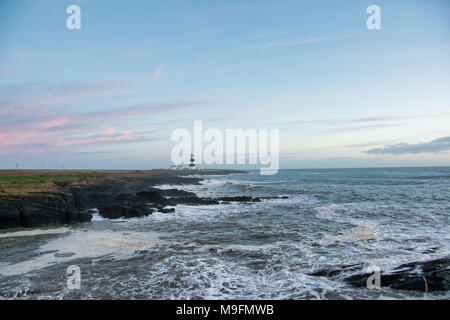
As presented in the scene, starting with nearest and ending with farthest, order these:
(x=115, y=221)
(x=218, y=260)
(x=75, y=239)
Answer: (x=218, y=260), (x=75, y=239), (x=115, y=221)

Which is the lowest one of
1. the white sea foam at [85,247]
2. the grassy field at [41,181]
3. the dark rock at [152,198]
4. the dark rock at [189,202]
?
the dark rock at [189,202]

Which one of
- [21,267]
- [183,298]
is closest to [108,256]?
[21,267]

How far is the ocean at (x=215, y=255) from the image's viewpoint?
8.36 meters

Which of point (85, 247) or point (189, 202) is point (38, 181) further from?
point (85, 247)

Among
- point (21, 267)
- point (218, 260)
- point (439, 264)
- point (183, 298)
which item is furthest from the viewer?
point (218, 260)

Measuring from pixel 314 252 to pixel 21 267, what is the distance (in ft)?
41.4

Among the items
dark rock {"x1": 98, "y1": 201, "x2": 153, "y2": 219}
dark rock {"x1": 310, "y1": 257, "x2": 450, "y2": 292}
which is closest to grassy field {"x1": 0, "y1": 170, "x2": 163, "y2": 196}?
dark rock {"x1": 98, "y1": 201, "x2": 153, "y2": 219}

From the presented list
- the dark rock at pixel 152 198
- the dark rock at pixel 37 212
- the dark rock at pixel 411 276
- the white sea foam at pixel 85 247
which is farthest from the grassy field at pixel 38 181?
the dark rock at pixel 411 276

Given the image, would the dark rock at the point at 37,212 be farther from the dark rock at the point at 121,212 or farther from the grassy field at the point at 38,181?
the dark rock at the point at 121,212

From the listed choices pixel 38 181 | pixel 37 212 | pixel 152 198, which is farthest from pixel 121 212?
pixel 38 181

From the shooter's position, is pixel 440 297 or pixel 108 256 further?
pixel 108 256

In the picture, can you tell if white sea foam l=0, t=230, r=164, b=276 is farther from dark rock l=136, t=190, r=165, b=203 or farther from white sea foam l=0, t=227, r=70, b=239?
dark rock l=136, t=190, r=165, b=203

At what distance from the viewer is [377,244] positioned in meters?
13.0
